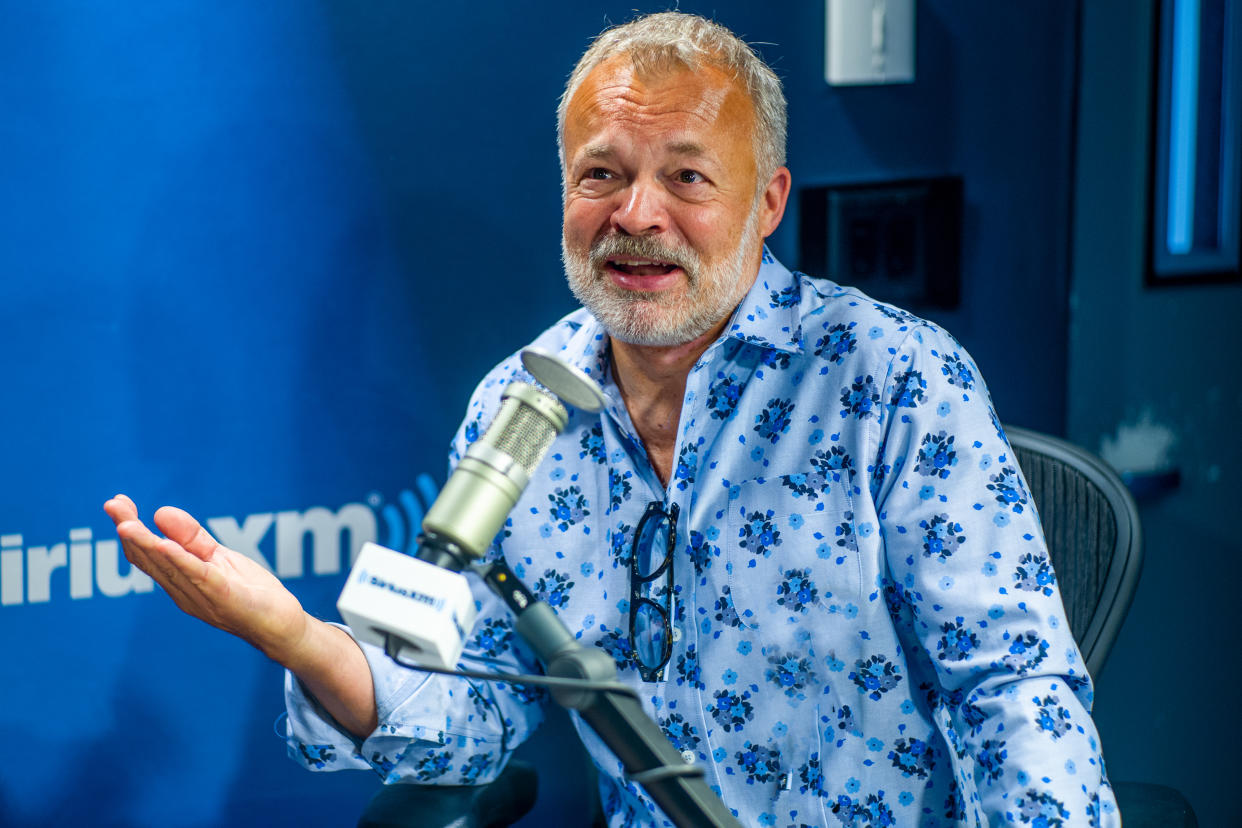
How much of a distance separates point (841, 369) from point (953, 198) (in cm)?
76

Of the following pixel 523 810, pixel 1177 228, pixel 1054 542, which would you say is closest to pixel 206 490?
pixel 523 810

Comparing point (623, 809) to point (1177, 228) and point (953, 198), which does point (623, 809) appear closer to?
point (953, 198)

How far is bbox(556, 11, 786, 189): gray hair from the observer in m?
1.41

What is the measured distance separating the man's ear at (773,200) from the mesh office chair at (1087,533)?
46 centimetres

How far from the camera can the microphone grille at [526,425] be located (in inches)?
30.1

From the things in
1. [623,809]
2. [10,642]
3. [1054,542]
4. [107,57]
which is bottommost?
[623,809]

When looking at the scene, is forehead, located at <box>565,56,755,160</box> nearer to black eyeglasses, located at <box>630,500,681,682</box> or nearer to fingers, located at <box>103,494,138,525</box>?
black eyeglasses, located at <box>630,500,681,682</box>

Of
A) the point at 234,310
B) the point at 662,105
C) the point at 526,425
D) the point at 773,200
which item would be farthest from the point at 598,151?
the point at 526,425

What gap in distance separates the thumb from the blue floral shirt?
251 mm

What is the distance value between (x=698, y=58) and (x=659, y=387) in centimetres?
41

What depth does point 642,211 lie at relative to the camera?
4.49 feet

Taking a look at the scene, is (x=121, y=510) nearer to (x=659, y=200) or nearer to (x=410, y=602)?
(x=410, y=602)

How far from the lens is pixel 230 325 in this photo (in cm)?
162

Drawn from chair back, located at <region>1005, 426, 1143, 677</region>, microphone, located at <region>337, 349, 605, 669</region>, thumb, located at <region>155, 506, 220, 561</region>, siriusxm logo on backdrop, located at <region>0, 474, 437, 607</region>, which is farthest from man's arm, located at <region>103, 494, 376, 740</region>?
chair back, located at <region>1005, 426, 1143, 677</region>
